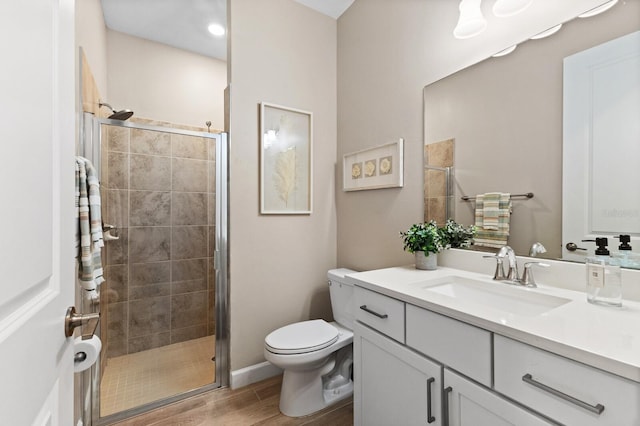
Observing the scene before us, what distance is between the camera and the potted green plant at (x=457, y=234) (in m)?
1.51

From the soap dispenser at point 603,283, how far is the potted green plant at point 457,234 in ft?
1.74

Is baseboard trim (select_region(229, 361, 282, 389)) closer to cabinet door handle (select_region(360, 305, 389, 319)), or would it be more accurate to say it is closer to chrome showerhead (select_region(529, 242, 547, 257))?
cabinet door handle (select_region(360, 305, 389, 319))

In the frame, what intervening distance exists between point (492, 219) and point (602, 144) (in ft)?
1.58

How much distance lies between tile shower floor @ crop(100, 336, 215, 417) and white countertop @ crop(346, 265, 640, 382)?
1.66 m

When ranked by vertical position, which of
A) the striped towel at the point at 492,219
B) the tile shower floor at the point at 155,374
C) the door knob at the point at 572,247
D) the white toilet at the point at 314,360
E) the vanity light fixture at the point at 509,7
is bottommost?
the tile shower floor at the point at 155,374

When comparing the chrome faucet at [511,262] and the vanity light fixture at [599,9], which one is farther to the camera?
the chrome faucet at [511,262]

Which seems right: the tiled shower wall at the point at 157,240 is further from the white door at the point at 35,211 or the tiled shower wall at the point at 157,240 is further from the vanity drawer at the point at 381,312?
the white door at the point at 35,211

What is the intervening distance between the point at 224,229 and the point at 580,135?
75.7 inches

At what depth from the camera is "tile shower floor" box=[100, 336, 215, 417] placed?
1.83m

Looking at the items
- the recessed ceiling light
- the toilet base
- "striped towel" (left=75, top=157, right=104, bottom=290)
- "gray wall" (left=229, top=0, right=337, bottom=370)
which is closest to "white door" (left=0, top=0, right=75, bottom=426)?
"striped towel" (left=75, top=157, right=104, bottom=290)

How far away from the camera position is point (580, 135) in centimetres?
113

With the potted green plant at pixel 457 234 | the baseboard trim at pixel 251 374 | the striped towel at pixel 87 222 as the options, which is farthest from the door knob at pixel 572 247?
the striped towel at pixel 87 222

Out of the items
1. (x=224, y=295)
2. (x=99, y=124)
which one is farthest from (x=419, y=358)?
(x=99, y=124)

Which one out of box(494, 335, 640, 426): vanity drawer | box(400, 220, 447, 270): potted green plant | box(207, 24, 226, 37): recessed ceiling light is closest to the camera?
box(494, 335, 640, 426): vanity drawer
